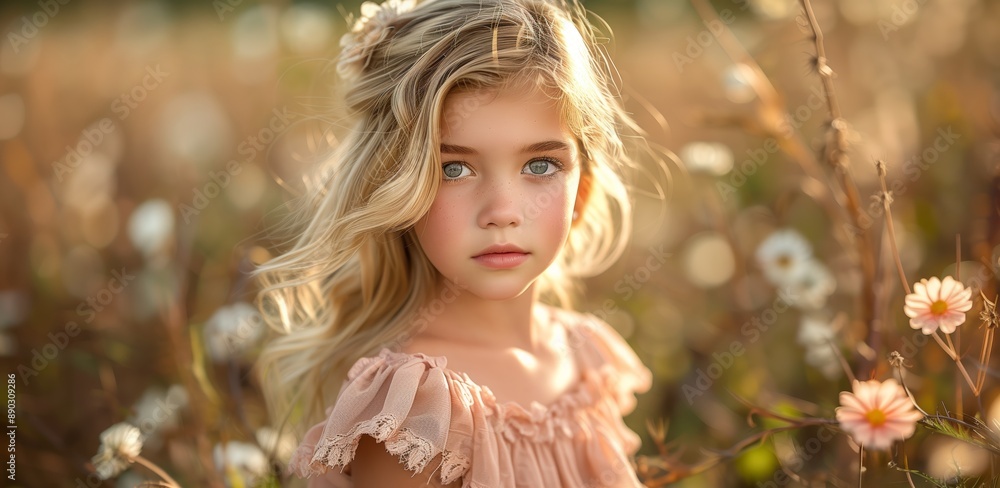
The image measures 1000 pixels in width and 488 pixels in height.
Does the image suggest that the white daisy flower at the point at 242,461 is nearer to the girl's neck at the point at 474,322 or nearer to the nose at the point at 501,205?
the girl's neck at the point at 474,322

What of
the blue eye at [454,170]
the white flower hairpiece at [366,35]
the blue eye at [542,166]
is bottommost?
the blue eye at [454,170]

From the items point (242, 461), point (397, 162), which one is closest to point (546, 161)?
point (397, 162)

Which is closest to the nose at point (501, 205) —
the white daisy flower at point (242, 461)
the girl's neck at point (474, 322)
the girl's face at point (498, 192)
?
the girl's face at point (498, 192)

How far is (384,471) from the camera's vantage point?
57.1 inches

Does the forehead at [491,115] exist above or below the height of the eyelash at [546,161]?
above

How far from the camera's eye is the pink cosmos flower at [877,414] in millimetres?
1029

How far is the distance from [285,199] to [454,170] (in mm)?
1327

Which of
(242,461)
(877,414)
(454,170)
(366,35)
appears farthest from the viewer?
(242,461)

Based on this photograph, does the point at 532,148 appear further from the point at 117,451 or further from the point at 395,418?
the point at 117,451

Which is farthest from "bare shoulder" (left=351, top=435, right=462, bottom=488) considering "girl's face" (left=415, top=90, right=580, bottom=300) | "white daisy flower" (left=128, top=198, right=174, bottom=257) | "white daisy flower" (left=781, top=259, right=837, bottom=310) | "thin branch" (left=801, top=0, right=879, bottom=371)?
"white daisy flower" (left=781, top=259, right=837, bottom=310)

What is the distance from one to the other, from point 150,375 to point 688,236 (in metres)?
1.63

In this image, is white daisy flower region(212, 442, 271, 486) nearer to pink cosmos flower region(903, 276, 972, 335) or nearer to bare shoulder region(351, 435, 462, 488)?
bare shoulder region(351, 435, 462, 488)

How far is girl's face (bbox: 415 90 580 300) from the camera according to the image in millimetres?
1452

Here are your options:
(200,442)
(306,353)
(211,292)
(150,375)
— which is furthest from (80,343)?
(306,353)
